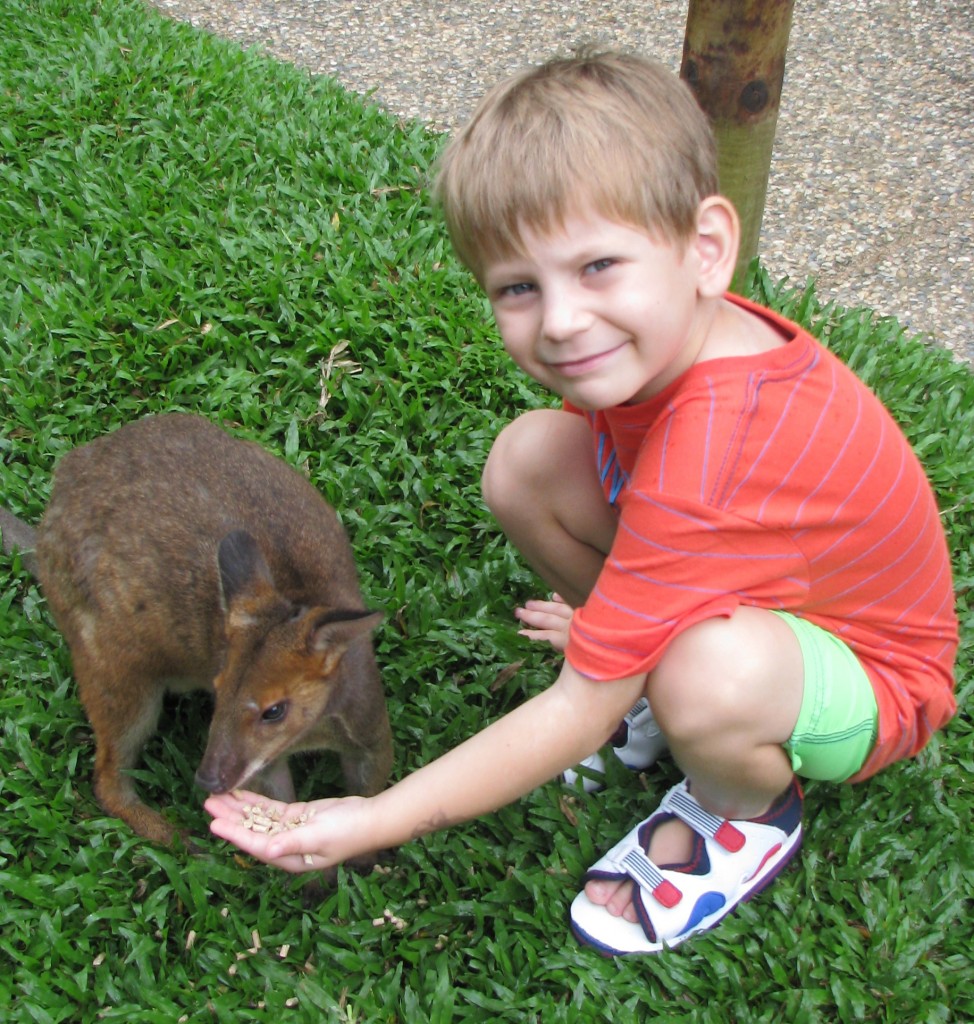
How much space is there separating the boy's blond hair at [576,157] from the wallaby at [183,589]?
106 centimetres

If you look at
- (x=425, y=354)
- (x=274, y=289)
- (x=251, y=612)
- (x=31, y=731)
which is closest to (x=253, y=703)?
(x=251, y=612)

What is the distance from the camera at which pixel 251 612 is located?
2619 millimetres

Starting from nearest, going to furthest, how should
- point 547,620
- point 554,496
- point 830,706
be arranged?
point 830,706 < point 554,496 < point 547,620

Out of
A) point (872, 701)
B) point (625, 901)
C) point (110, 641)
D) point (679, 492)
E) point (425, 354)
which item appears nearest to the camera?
point (679, 492)

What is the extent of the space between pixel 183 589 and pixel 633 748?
1.24 m

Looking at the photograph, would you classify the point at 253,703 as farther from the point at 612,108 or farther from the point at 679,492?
the point at 612,108

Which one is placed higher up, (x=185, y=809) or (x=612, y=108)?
(x=612, y=108)

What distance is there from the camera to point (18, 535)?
3.35m

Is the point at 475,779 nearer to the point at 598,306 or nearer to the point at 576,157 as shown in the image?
the point at 598,306

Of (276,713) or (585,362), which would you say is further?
(276,713)

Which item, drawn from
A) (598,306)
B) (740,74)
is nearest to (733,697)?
(598,306)

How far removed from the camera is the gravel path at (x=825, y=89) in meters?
4.37

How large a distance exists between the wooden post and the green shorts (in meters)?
1.84

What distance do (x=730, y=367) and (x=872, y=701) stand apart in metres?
0.78
